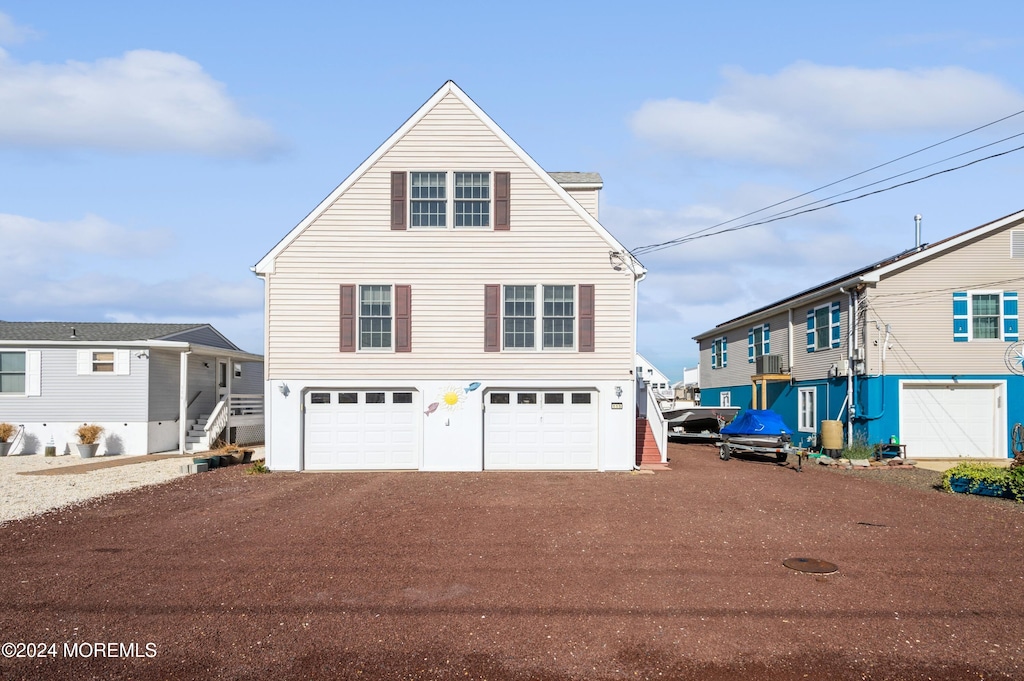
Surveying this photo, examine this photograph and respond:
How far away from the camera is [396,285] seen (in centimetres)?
2064

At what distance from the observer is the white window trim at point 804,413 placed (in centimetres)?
2749

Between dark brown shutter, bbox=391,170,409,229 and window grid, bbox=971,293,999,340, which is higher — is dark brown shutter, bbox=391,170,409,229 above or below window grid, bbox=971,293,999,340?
above

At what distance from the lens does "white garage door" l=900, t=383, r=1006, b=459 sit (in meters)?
24.4

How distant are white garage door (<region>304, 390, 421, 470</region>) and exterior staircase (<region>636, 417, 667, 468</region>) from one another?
651cm

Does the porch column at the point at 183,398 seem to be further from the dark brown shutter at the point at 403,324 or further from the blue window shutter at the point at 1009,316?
the blue window shutter at the point at 1009,316

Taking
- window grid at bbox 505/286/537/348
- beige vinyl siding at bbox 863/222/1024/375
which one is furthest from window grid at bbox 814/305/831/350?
window grid at bbox 505/286/537/348

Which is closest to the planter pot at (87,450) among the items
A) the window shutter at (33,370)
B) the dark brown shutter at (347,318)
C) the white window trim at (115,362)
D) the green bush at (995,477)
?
the white window trim at (115,362)

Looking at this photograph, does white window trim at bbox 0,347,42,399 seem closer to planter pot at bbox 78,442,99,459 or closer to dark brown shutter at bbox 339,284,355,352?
planter pot at bbox 78,442,99,459

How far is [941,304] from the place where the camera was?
24.4 metres

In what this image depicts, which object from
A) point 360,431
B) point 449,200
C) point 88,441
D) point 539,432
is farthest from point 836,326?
point 88,441

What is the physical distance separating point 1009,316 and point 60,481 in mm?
27658

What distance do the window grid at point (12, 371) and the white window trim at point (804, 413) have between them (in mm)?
27055

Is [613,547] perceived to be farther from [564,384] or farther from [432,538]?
[564,384]

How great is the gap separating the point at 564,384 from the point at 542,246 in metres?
3.79
